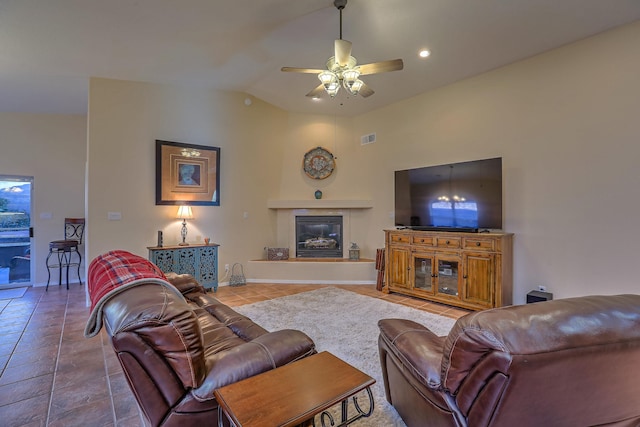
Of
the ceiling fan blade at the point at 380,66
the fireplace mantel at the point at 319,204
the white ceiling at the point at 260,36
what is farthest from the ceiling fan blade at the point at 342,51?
the fireplace mantel at the point at 319,204

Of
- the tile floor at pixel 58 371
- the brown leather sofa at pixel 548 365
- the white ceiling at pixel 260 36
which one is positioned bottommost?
the tile floor at pixel 58 371

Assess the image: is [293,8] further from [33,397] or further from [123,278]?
[33,397]

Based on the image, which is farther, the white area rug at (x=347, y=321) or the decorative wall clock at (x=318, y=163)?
the decorative wall clock at (x=318, y=163)

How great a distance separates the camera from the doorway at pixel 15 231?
523 centimetres

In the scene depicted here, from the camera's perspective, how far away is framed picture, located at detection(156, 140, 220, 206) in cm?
470

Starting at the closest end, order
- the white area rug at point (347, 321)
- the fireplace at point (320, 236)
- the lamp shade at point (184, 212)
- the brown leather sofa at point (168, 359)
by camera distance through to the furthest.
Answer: the brown leather sofa at point (168, 359) < the white area rug at point (347, 321) < the lamp shade at point (184, 212) < the fireplace at point (320, 236)

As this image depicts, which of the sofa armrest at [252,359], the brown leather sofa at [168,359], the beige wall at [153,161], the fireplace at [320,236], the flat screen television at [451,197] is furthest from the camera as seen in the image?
the fireplace at [320,236]

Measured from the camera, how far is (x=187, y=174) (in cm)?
493

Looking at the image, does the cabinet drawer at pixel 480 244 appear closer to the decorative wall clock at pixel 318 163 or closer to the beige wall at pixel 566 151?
the beige wall at pixel 566 151

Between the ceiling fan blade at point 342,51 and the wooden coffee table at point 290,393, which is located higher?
the ceiling fan blade at point 342,51

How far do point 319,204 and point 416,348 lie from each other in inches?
175

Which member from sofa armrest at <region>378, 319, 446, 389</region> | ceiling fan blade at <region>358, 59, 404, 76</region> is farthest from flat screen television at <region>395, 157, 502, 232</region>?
sofa armrest at <region>378, 319, 446, 389</region>

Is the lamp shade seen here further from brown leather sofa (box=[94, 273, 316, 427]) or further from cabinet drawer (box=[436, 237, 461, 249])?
cabinet drawer (box=[436, 237, 461, 249])

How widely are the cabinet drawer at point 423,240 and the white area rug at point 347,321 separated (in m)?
0.98
